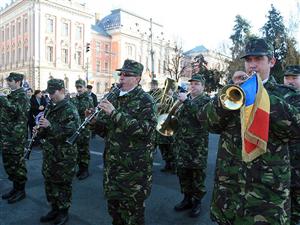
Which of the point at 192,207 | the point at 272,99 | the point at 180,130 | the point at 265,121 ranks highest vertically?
the point at 272,99

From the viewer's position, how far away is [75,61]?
66312mm

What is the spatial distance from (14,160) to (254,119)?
15.7 feet

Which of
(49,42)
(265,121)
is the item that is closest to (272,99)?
(265,121)

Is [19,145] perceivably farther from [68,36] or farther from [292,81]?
[68,36]

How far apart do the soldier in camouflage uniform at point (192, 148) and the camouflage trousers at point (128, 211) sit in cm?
171

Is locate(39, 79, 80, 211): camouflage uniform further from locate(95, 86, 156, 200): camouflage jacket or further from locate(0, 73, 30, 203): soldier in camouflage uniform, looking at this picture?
locate(95, 86, 156, 200): camouflage jacket

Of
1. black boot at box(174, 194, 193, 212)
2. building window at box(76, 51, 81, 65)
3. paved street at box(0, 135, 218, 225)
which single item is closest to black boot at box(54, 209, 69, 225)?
paved street at box(0, 135, 218, 225)

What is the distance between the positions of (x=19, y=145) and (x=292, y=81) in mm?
4633

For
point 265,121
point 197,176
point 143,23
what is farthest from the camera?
point 143,23

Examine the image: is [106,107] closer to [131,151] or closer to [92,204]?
[131,151]

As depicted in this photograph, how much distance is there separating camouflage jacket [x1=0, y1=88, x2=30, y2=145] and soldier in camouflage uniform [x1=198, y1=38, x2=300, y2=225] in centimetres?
420

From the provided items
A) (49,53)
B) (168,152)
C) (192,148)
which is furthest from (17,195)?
(49,53)

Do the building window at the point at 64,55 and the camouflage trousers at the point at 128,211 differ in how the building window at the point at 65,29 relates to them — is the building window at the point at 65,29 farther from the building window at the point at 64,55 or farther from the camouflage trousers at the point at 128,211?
the camouflage trousers at the point at 128,211

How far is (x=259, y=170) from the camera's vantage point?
94.7 inches
